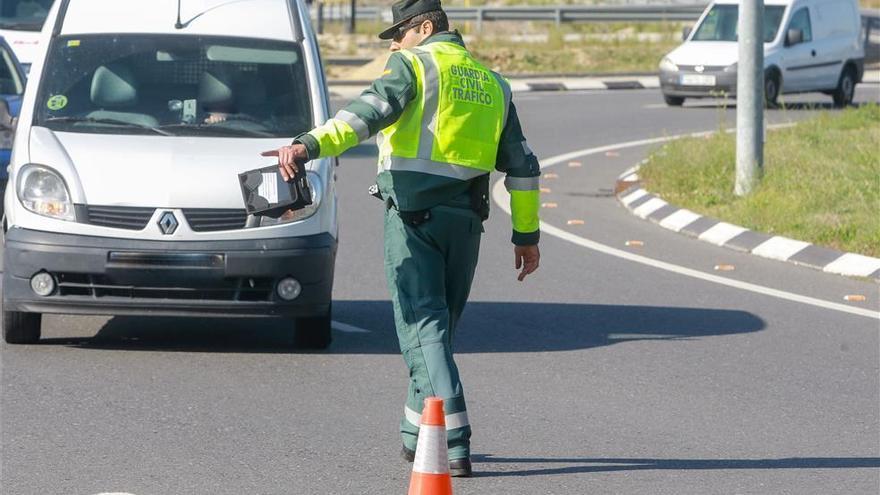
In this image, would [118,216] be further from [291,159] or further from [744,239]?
[744,239]

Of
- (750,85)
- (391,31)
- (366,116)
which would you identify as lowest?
(750,85)

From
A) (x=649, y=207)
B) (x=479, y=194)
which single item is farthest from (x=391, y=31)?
(x=649, y=207)

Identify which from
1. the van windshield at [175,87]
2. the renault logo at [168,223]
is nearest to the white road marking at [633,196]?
the van windshield at [175,87]

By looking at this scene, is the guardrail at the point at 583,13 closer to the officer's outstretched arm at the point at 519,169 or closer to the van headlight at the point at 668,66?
the van headlight at the point at 668,66

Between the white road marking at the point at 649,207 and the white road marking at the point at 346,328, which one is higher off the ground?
the white road marking at the point at 346,328

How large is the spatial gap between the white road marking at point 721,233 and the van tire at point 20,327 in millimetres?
6032

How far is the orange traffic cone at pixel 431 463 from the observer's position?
5711 millimetres

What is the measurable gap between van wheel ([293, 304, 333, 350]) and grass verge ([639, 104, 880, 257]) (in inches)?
191

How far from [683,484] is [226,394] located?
242cm

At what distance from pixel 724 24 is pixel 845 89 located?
306cm

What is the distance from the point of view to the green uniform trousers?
261 inches

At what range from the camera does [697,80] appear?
26.2 m

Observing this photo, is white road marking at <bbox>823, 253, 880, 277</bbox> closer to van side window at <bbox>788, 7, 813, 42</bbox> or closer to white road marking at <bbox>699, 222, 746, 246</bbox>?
white road marking at <bbox>699, 222, 746, 246</bbox>

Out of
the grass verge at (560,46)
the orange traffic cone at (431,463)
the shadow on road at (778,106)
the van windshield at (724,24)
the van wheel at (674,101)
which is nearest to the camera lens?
the orange traffic cone at (431,463)
